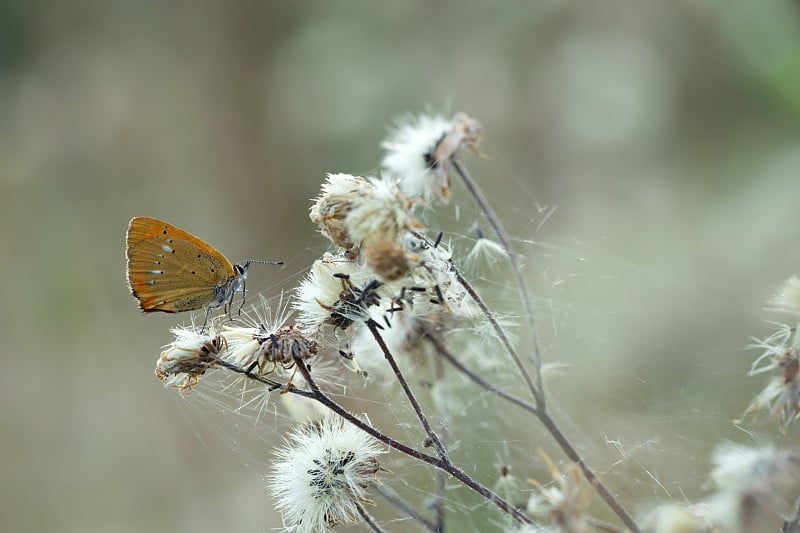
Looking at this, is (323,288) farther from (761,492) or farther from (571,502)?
(761,492)

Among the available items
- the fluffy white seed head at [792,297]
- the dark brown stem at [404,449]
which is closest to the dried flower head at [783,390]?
the fluffy white seed head at [792,297]

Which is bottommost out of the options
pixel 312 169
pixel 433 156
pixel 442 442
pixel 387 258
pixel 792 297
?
pixel 792 297

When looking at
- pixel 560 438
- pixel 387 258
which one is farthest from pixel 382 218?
pixel 560 438

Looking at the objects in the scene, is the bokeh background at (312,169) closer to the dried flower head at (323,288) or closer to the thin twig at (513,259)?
the thin twig at (513,259)

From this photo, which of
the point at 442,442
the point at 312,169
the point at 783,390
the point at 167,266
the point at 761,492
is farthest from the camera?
the point at 312,169

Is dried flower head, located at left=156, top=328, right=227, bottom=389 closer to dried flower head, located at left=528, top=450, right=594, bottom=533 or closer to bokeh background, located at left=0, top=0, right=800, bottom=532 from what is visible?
dried flower head, located at left=528, top=450, right=594, bottom=533

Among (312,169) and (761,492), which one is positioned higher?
(312,169)
